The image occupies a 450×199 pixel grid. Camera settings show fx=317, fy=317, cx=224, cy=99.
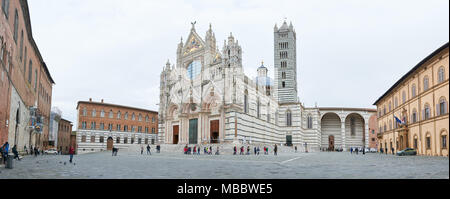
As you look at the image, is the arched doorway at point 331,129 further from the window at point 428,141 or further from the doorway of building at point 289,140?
the window at point 428,141

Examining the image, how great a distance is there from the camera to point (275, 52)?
65062 millimetres

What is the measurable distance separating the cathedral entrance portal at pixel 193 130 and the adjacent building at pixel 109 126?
60.6ft

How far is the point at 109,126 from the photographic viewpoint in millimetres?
57312

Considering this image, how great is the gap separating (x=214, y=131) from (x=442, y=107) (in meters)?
26.4

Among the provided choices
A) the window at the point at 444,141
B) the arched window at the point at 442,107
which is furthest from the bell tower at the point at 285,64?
the window at the point at 444,141

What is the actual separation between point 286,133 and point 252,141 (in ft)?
53.9

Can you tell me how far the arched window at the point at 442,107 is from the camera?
25547mm

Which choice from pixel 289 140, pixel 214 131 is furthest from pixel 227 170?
pixel 289 140

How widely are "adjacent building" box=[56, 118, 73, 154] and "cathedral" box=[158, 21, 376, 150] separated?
1992cm

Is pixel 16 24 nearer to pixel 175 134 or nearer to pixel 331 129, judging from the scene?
pixel 175 134

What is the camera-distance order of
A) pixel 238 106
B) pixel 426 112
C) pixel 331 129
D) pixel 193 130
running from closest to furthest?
pixel 426 112
pixel 238 106
pixel 193 130
pixel 331 129

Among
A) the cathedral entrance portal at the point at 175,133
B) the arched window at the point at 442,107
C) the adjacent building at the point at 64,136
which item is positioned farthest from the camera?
the adjacent building at the point at 64,136
